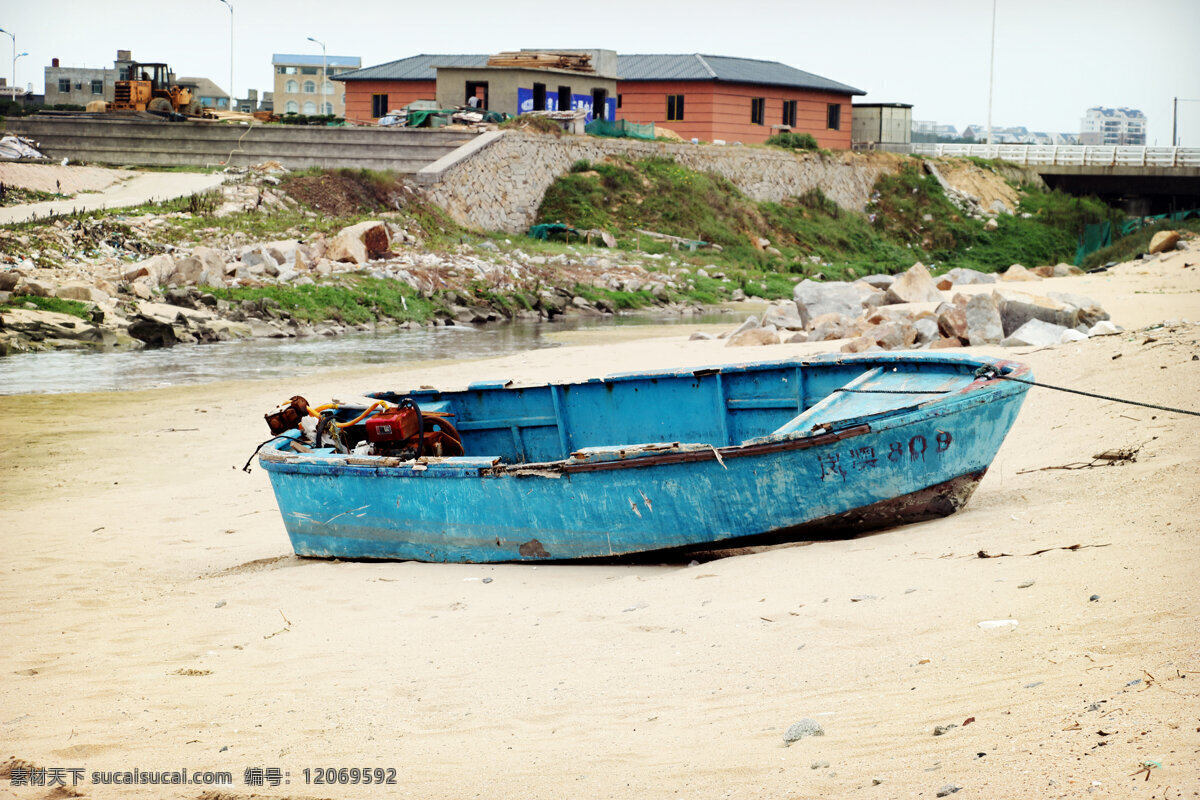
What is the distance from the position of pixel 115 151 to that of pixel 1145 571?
38.0 m

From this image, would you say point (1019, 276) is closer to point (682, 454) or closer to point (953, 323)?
point (953, 323)

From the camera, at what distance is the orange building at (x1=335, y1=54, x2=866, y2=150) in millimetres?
45344

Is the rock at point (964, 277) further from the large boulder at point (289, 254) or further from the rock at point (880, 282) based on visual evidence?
the large boulder at point (289, 254)

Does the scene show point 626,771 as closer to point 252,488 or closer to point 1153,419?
point 1153,419

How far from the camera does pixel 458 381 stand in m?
16.9

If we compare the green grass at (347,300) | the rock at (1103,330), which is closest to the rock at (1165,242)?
the rock at (1103,330)

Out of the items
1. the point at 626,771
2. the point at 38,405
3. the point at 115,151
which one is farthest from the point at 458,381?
the point at 115,151

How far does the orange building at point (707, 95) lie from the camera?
149 feet

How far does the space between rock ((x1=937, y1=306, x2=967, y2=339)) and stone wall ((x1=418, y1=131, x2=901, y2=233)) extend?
21642 millimetres

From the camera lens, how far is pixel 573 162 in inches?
1469

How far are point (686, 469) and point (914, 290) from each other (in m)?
14.4

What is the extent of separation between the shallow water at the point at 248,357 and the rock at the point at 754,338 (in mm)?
4911

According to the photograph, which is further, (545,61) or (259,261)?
(545,61)

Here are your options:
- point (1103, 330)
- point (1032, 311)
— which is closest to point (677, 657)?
point (1103, 330)
